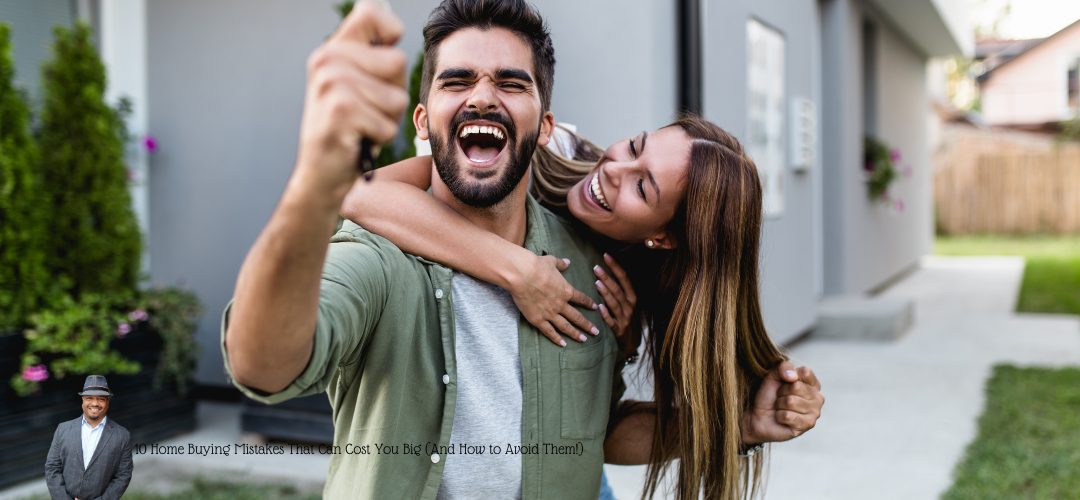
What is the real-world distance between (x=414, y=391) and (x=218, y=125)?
426cm

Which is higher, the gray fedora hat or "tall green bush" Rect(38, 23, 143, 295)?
"tall green bush" Rect(38, 23, 143, 295)

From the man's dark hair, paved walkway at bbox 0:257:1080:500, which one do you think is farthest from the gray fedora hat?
paved walkway at bbox 0:257:1080:500

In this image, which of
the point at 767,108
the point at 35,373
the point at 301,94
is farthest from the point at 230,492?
the point at 767,108

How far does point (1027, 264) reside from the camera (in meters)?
14.2

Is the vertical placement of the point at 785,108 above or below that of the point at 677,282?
above

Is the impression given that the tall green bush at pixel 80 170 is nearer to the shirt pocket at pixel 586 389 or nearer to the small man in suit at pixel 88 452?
the shirt pocket at pixel 586 389

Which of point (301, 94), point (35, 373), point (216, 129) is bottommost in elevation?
point (35, 373)

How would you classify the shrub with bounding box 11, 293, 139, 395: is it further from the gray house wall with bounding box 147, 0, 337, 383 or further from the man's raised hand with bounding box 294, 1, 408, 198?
the man's raised hand with bounding box 294, 1, 408, 198

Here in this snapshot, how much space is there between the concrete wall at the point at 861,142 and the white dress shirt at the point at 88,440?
28.2 ft

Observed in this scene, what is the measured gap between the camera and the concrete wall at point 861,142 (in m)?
8.65

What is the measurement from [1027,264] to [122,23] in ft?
44.0

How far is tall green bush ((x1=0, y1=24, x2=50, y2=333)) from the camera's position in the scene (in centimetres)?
377

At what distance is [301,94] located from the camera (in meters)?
5.16

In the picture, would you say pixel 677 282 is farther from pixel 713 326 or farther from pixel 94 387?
pixel 94 387
